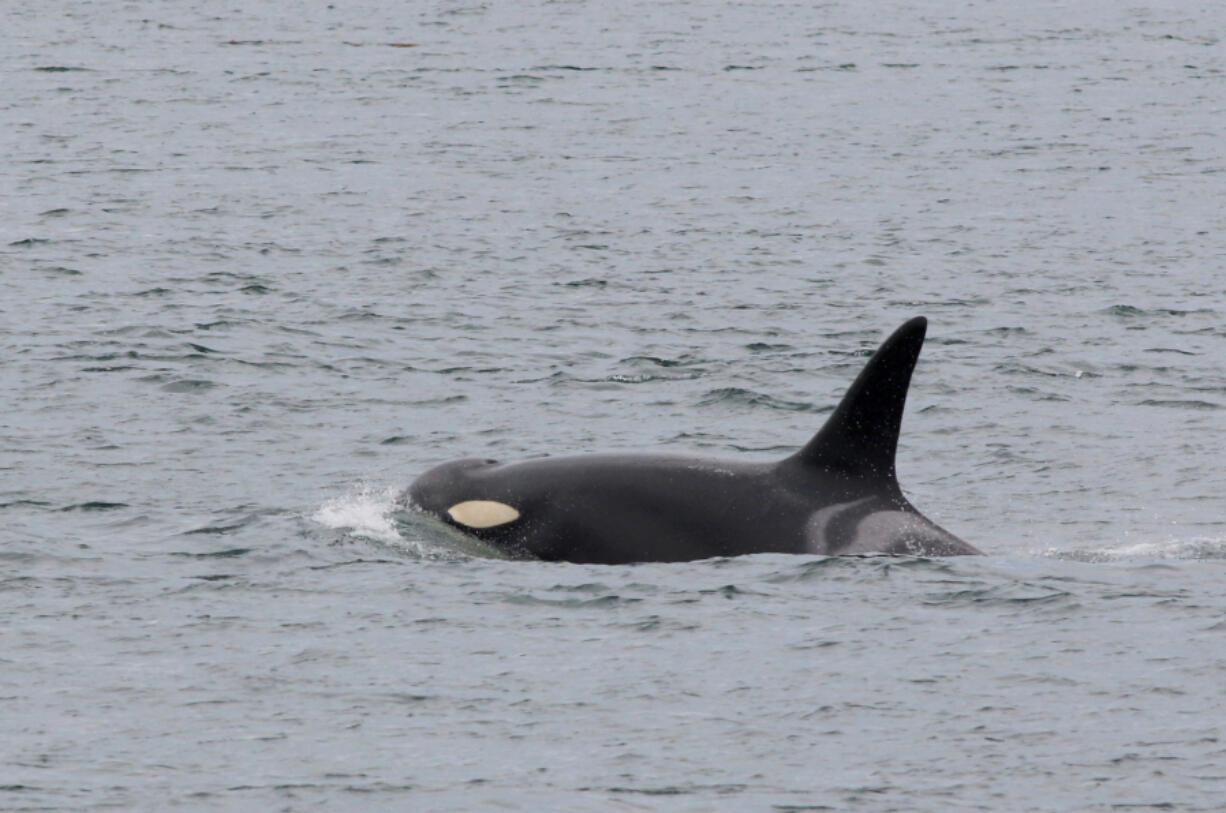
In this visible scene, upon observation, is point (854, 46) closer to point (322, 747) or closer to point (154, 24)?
point (154, 24)

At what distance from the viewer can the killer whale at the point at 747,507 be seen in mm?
15383

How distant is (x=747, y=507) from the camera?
1547 cm

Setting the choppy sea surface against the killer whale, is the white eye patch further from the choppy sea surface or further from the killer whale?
the choppy sea surface

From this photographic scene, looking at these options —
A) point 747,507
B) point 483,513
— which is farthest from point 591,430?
point 747,507

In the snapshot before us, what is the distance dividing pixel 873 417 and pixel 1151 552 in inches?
110

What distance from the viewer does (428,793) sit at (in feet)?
38.5

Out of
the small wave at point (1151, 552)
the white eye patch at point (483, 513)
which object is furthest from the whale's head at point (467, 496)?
the small wave at point (1151, 552)

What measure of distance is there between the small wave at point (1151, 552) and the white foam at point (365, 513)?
15.9ft

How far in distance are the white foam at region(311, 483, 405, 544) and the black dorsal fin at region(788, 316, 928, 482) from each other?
3.13 m

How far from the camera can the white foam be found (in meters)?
16.6

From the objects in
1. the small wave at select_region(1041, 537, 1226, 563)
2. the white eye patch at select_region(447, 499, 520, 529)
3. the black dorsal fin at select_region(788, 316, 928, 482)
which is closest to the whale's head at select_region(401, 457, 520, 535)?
the white eye patch at select_region(447, 499, 520, 529)

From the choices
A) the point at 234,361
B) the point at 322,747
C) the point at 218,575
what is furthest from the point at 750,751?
the point at 234,361

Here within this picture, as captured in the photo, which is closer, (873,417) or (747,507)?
(873,417)

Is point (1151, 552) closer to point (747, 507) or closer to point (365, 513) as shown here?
point (747, 507)
